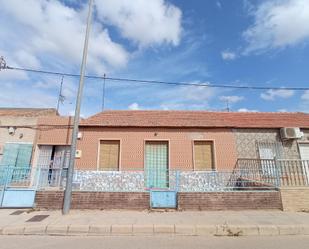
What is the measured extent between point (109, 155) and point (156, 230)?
6.64 meters

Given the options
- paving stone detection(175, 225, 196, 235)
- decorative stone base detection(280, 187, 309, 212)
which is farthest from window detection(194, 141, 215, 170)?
paving stone detection(175, 225, 196, 235)

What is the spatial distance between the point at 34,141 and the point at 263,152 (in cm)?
1286

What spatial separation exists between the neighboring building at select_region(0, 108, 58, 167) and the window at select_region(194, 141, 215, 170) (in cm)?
912

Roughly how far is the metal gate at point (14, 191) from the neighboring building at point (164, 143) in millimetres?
3764

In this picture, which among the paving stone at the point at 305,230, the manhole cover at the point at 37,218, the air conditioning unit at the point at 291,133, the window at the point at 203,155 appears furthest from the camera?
the air conditioning unit at the point at 291,133

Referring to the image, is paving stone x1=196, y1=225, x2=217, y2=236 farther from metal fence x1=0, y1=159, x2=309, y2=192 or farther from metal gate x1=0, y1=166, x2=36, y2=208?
metal gate x1=0, y1=166, x2=36, y2=208

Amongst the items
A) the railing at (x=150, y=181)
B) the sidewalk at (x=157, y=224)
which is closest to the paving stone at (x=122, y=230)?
the sidewalk at (x=157, y=224)

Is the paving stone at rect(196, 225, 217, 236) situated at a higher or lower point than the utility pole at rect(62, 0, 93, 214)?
lower

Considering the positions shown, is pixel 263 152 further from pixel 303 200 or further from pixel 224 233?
pixel 224 233

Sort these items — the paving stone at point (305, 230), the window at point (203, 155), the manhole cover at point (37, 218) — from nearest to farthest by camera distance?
the paving stone at point (305, 230) < the manhole cover at point (37, 218) < the window at point (203, 155)

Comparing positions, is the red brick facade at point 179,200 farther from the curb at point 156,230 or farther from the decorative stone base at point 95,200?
the curb at point 156,230

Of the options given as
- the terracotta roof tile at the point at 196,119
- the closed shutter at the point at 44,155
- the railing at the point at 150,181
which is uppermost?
the terracotta roof tile at the point at 196,119

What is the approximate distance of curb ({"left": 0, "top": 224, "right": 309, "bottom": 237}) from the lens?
212 inches

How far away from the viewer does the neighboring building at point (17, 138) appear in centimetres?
1148
